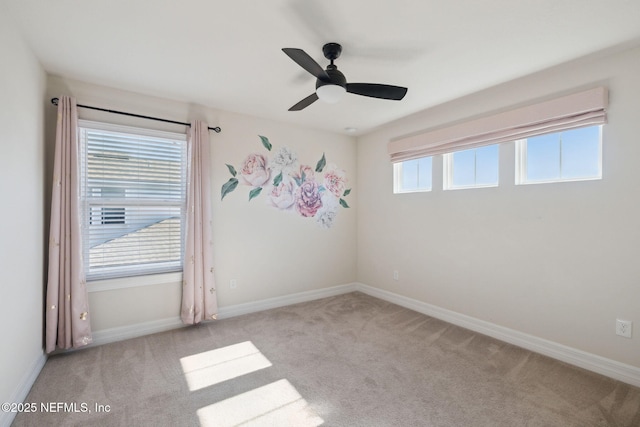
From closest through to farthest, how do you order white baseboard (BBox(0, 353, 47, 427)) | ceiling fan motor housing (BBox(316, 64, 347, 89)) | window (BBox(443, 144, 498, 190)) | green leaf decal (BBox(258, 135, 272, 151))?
white baseboard (BBox(0, 353, 47, 427)) → ceiling fan motor housing (BBox(316, 64, 347, 89)) → window (BBox(443, 144, 498, 190)) → green leaf decal (BBox(258, 135, 272, 151))

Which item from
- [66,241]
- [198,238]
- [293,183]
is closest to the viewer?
[66,241]

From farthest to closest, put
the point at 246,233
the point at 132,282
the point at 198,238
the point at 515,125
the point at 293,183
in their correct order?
the point at 293,183
the point at 246,233
the point at 198,238
the point at 132,282
the point at 515,125

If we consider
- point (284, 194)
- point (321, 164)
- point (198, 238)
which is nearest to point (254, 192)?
point (284, 194)

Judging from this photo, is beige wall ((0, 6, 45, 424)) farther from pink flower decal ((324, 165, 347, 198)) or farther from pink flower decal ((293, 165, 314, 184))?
pink flower decal ((324, 165, 347, 198))

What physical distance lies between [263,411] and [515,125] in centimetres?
308

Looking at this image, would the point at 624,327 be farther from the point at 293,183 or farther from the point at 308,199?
the point at 293,183

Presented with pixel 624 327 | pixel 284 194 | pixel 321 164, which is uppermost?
pixel 321 164

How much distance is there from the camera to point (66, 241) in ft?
8.25

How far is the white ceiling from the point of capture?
171cm

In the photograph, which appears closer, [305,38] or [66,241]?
[305,38]

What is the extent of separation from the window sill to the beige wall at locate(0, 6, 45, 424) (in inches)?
15.1

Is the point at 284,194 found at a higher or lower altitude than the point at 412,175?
lower

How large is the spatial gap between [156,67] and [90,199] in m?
1.37

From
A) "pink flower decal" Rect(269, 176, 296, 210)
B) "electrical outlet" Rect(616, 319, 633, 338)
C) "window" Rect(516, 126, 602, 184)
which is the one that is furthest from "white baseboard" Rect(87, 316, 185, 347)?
"electrical outlet" Rect(616, 319, 633, 338)
